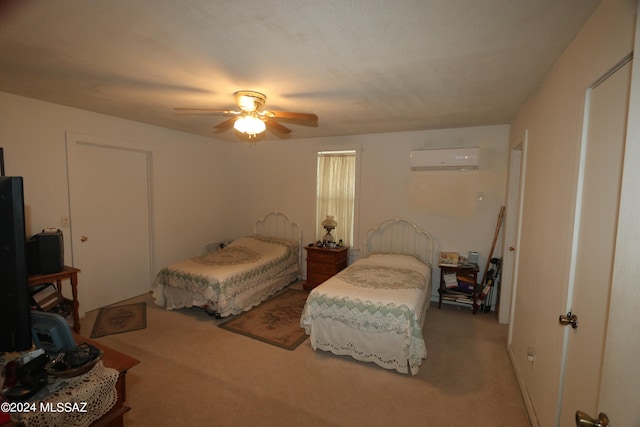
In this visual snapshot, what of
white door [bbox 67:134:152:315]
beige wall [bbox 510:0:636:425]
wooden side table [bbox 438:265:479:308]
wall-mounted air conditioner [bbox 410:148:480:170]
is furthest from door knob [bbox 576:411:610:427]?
white door [bbox 67:134:152:315]

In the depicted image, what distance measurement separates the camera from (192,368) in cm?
257

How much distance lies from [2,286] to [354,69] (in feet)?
7.03

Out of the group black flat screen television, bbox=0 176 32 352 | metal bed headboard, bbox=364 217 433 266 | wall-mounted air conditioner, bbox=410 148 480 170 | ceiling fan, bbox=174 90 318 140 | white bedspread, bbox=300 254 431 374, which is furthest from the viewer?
metal bed headboard, bbox=364 217 433 266

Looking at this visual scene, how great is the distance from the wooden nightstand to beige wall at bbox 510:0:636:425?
2356 millimetres

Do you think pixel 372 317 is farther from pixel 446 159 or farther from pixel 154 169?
pixel 154 169

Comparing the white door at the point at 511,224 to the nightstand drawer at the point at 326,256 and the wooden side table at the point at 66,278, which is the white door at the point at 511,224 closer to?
the nightstand drawer at the point at 326,256

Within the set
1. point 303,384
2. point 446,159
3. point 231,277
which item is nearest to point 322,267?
point 231,277

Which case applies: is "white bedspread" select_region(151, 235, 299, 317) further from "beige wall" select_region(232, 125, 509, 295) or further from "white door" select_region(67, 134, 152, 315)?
"beige wall" select_region(232, 125, 509, 295)

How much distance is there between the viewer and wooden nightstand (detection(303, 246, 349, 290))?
14.3ft

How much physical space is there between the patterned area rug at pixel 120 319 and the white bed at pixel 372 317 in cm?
199

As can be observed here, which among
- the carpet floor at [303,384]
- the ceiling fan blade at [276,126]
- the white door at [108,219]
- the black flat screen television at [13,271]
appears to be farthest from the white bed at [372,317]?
the white door at [108,219]

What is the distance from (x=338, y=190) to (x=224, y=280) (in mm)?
2243

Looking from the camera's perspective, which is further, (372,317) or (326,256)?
(326,256)

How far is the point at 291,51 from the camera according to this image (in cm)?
184
